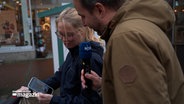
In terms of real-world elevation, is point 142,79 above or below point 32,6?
below

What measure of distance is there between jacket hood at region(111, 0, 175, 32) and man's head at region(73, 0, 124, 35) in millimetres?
59

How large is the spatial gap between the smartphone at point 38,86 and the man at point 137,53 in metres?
1.07

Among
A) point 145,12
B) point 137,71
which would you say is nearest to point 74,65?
point 145,12

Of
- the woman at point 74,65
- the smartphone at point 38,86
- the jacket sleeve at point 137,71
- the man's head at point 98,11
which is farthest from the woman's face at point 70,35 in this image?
the jacket sleeve at point 137,71

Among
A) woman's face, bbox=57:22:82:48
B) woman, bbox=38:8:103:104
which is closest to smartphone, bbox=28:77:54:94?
woman, bbox=38:8:103:104

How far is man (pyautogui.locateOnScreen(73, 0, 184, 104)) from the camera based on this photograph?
107cm

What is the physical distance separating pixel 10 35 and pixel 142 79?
12.1 meters

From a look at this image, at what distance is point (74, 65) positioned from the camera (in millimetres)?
2064

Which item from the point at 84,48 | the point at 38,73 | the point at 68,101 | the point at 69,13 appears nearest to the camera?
the point at 84,48

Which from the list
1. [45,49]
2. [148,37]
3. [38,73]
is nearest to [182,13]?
[148,37]

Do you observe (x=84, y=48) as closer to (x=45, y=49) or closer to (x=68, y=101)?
(x=68, y=101)

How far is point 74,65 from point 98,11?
2.61 ft

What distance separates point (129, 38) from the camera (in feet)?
3.61

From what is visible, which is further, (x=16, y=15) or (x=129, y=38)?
(x=16, y=15)
